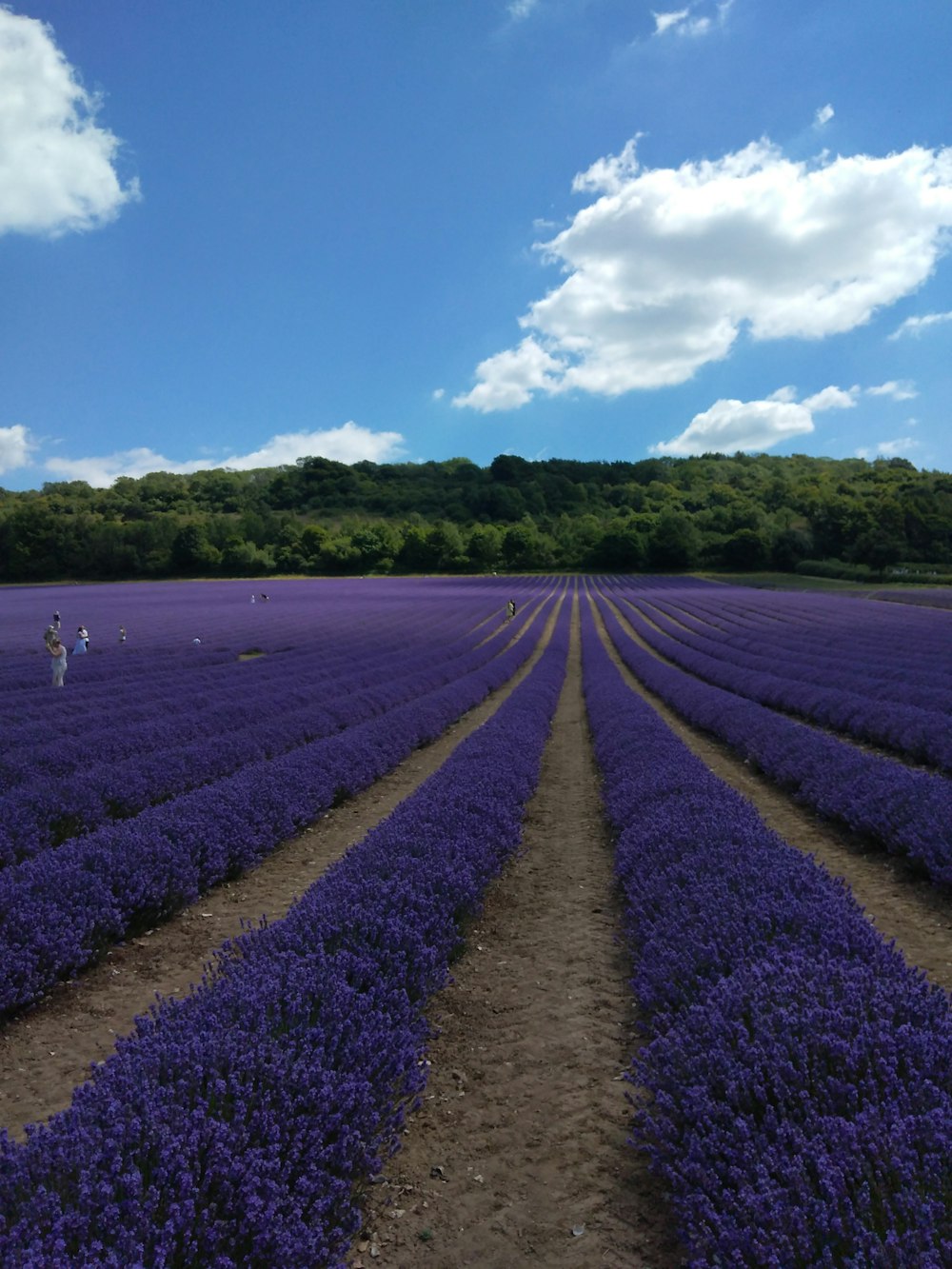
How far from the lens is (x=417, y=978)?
11.9 feet

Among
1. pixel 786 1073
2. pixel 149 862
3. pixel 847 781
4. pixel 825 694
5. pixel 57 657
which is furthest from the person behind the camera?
pixel 57 657

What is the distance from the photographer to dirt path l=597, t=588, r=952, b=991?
15.1ft

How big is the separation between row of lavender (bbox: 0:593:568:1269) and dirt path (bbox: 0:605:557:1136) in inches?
26.3

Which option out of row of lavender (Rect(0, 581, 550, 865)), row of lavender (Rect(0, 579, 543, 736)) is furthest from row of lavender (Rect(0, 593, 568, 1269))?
row of lavender (Rect(0, 579, 543, 736))

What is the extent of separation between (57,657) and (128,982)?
37.6 ft

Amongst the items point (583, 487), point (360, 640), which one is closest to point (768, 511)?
point (583, 487)

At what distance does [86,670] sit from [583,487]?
11794cm

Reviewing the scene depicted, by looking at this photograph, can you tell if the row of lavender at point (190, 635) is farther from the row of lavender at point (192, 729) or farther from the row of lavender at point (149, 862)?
the row of lavender at point (149, 862)

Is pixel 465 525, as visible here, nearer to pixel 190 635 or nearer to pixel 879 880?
pixel 190 635

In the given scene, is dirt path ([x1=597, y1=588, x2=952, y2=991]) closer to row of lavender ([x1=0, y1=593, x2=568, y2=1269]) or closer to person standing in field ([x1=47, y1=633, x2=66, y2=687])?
row of lavender ([x1=0, y1=593, x2=568, y2=1269])

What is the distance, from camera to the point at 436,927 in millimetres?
4141

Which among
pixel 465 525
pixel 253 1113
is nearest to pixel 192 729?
pixel 253 1113

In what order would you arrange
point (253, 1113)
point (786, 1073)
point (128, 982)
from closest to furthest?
point (253, 1113) < point (786, 1073) < point (128, 982)

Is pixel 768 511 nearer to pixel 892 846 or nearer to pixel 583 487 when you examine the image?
pixel 583 487
